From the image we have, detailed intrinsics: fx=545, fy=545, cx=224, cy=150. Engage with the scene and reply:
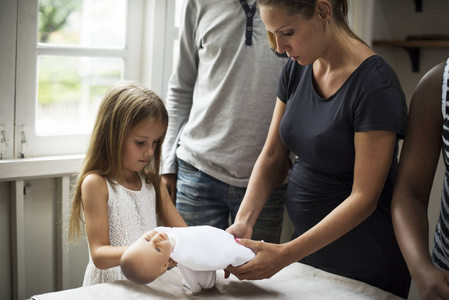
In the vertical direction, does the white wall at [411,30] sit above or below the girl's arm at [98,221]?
above

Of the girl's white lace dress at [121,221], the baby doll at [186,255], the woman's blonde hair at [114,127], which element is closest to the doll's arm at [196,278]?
the baby doll at [186,255]

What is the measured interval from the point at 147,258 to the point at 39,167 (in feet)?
3.43

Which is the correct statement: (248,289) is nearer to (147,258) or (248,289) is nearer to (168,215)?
(147,258)

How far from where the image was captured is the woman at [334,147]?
4.49ft

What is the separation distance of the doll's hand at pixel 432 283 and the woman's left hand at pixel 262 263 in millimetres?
356

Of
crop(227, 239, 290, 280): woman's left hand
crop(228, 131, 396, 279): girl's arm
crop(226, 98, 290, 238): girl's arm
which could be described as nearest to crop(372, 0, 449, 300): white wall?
crop(226, 98, 290, 238): girl's arm

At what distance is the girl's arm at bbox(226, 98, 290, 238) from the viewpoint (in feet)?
5.40

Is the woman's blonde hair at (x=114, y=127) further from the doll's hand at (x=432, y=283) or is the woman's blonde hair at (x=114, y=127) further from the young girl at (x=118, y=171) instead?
the doll's hand at (x=432, y=283)

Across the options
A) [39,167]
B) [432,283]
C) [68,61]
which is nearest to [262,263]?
[432,283]

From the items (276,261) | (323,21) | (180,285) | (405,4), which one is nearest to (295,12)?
(323,21)

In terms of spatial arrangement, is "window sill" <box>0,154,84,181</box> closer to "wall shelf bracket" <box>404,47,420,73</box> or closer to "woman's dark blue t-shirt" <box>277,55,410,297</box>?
"woman's dark blue t-shirt" <box>277,55,410,297</box>

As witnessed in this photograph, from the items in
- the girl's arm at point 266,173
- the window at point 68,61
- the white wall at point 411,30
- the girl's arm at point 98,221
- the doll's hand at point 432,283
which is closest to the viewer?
the doll's hand at point 432,283

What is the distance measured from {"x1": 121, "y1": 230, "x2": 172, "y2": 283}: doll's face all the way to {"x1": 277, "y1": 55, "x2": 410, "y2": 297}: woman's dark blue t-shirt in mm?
515

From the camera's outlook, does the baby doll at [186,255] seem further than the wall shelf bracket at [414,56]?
No
